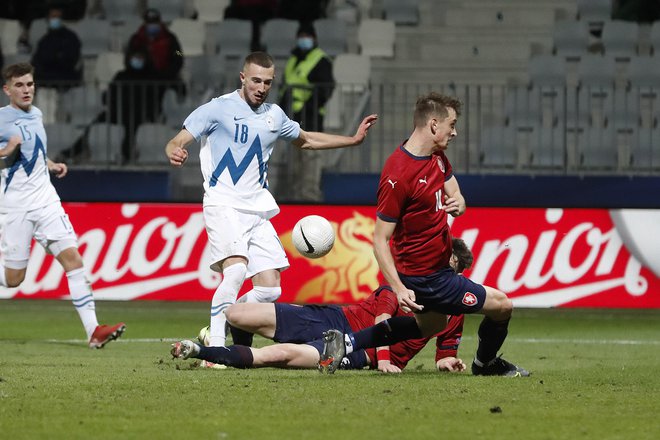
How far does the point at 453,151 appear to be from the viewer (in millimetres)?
18000

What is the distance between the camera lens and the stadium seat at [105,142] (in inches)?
694

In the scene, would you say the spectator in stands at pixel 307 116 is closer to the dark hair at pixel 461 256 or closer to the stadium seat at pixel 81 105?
the stadium seat at pixel 81 105

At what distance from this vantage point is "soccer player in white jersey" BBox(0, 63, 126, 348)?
11359mm

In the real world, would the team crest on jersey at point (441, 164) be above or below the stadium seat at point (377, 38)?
below

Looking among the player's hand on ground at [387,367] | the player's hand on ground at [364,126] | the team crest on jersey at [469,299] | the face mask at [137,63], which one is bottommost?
the player's hand on ground at [387,367]

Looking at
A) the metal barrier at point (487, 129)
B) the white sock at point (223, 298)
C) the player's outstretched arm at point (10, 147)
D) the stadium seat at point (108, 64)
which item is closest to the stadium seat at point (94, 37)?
the stadium seat at point (108, 64)

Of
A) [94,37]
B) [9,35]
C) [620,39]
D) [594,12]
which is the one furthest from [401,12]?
[9,35]

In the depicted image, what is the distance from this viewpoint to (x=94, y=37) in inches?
865

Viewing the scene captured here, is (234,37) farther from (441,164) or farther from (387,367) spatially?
(441,164)

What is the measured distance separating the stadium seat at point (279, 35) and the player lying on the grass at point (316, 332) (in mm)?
12123

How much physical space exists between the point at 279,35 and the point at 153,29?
217 cm

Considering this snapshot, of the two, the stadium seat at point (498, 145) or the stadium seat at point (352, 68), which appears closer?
the stadium seat at point (498, 145)

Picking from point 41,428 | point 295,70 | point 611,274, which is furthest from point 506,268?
point 41,428

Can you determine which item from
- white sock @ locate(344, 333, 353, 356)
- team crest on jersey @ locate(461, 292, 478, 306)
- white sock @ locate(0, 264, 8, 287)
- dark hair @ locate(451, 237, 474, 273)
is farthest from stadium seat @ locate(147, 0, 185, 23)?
team crest on jersey @ locate(461, 292, 478, 306)
